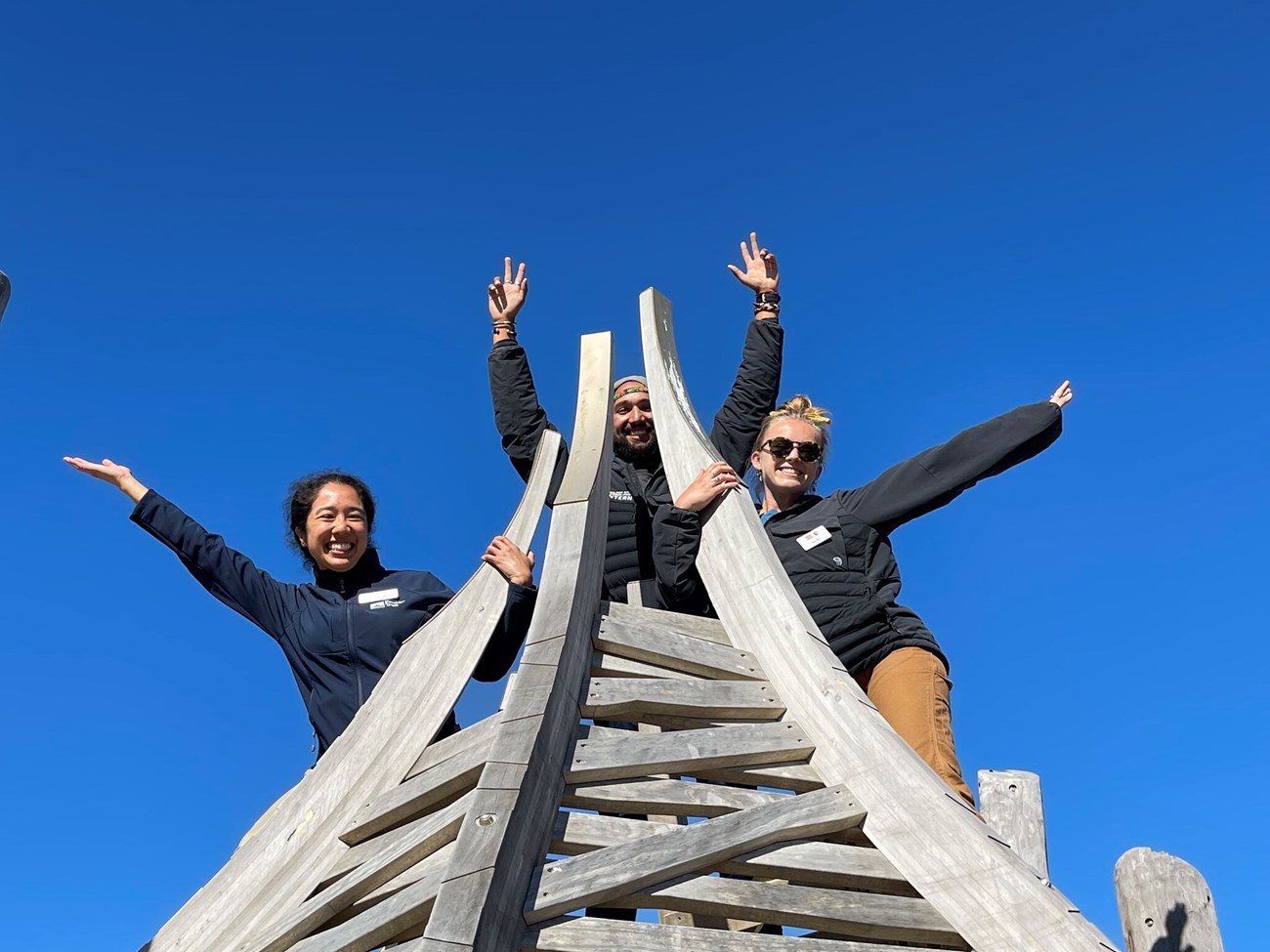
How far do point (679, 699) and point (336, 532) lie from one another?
1.50 m

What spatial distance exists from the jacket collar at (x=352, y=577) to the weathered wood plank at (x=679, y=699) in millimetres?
1162

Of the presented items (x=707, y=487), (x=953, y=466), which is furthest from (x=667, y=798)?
(x=953, y=466)

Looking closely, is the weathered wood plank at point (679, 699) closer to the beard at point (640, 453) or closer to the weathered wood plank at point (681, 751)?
the weathered wood plank at point (681, 751)

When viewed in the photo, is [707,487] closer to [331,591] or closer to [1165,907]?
[331,591]

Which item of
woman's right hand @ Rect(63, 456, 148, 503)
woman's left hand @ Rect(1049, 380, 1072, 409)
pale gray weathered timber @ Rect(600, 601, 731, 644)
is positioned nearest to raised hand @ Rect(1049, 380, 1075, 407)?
woman's left hand @ Rect(1049, 380, 1072, 409)

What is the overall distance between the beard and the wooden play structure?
3.18 ft

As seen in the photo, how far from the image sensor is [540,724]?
3.39 metres

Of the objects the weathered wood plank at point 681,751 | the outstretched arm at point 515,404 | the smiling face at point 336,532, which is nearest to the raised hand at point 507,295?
the outstretched arm at point 515,404

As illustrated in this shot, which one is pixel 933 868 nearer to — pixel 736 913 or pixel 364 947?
pixel 736 913

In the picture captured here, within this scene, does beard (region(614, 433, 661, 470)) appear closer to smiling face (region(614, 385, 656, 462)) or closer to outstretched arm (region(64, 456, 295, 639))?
smiling face (region(614, 385, 656, 462))

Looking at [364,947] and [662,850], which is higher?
[662,850]

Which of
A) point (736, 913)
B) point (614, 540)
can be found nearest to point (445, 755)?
point (736, 913)

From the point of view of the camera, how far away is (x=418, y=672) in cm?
401

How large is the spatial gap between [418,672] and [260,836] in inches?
24.9
